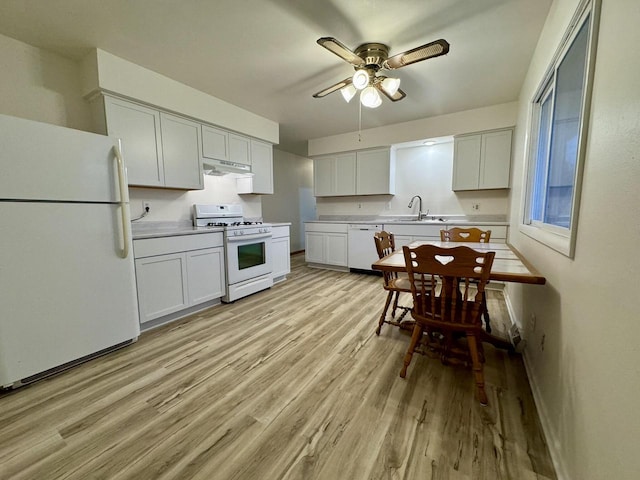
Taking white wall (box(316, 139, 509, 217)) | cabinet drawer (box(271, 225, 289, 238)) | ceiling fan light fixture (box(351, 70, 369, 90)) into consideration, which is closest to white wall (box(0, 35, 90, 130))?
cabinet drawer (box(271, 225, 289, 238))

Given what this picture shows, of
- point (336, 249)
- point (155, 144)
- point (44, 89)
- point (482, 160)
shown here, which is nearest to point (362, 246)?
point (336, 249)

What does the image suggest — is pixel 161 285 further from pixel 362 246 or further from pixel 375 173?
pixel 375 173

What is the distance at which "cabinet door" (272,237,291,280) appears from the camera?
12.8 feet

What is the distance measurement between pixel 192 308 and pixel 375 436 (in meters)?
2.29

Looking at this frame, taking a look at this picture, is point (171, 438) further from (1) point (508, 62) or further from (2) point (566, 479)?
(1) point (508, 62)

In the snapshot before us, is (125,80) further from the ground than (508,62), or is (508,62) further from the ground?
(508,62)

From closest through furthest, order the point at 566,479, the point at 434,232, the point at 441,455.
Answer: the point at 566,479, the point at 441,455, the point at 434,232

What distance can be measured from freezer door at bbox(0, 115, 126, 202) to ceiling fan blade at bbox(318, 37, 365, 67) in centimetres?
171

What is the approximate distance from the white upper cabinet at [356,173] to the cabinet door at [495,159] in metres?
1.36

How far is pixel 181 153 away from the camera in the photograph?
296cm

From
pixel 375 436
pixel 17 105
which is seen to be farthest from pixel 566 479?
pixel 17 105

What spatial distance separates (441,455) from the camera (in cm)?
118

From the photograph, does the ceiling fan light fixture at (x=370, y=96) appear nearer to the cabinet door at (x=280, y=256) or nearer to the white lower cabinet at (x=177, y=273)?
the white lower cabinet at (x=177, y=273)

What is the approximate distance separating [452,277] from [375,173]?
3.37 metres
